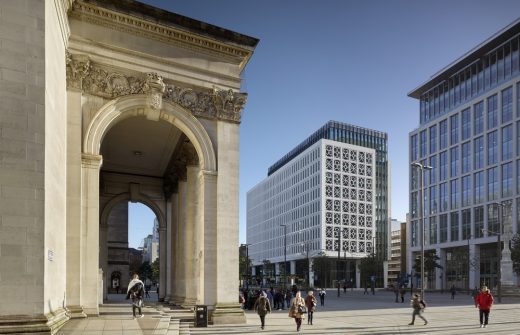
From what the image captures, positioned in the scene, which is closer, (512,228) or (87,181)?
(87,181)

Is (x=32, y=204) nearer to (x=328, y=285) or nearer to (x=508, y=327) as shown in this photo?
(x=508, y=327)

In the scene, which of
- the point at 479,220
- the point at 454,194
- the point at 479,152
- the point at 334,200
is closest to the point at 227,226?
the point at 479,220

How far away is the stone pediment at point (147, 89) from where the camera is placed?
18703 mm

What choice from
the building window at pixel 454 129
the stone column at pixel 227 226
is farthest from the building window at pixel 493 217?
the stone column at pixel 227 226

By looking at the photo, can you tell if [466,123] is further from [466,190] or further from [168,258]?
[168,258]

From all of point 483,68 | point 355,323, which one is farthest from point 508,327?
point 483,68

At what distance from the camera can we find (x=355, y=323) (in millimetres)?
23281

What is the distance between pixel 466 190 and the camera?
8100 cm

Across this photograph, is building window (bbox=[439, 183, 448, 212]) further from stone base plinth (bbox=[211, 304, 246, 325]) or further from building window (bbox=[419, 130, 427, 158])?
stone base plinth (bbox=[211, 304, 246, 325])

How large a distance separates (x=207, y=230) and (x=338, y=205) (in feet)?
312

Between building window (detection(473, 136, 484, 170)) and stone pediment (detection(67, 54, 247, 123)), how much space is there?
6556 cm

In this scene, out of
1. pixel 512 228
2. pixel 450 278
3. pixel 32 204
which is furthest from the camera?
pixel 450 278

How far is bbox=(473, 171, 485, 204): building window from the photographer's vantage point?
77.2m

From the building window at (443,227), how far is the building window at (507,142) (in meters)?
17.4
